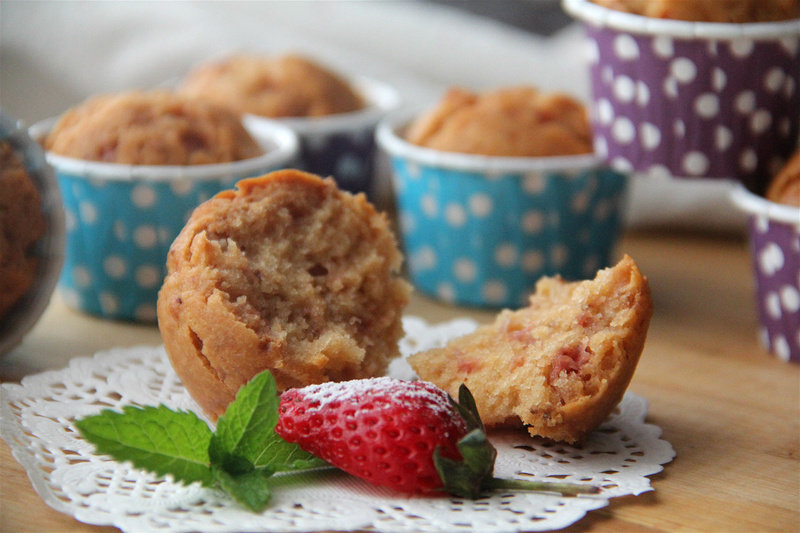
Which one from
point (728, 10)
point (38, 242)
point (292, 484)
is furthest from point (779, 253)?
point (38, 242)

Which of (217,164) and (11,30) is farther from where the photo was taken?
(11,30)

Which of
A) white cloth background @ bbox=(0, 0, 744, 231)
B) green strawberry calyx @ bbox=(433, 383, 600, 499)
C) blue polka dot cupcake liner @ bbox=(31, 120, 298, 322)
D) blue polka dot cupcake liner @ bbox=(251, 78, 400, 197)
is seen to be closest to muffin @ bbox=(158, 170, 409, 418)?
green strawberry calyx @ bbox=(433, 383, 600, 499)

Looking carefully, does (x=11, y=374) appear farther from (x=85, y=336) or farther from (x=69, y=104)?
(x=69, y=104)

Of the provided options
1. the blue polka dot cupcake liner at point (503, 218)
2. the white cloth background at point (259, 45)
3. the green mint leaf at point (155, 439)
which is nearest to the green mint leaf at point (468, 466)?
the green mint leaf at point (155, 439)

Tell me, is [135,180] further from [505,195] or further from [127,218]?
[505,195]

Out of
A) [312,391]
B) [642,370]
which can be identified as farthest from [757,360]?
[312,391]

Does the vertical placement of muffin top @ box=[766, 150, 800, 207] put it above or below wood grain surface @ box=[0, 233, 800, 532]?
above

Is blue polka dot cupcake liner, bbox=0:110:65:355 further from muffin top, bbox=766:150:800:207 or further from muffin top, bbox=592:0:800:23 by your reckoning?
muffin top, bbox=766:150:800:207
